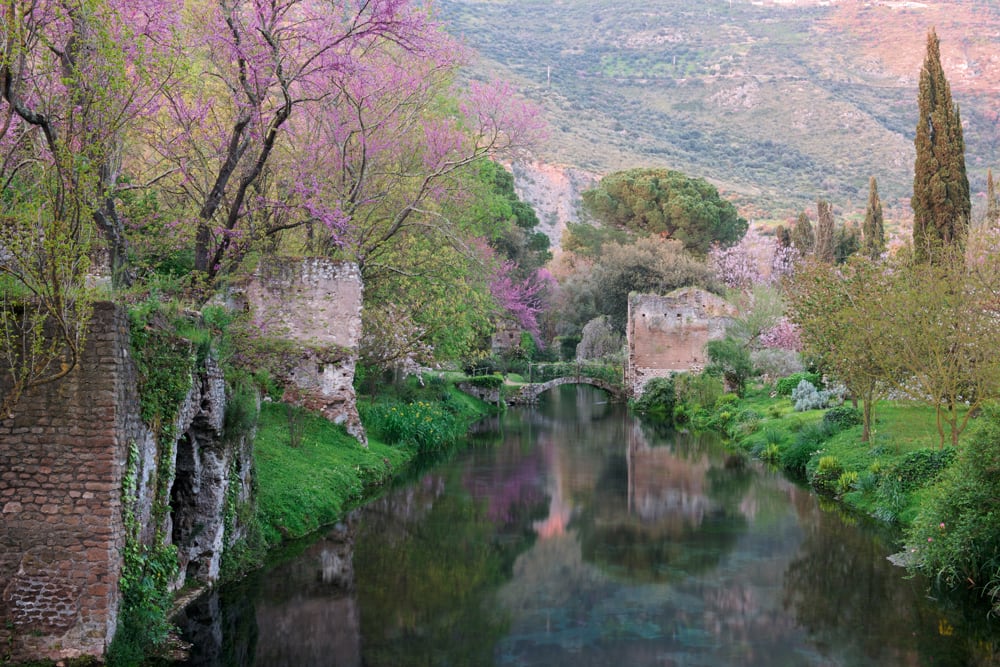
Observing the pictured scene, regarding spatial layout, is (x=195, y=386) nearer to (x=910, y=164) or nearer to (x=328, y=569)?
(x=328, y=569)

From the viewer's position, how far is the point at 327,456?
19625 mm

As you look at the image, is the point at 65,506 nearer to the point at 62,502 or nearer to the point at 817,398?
the point at 62,502

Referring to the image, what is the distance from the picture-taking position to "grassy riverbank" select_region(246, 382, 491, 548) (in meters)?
15.8

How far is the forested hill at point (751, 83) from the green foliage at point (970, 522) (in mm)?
67924

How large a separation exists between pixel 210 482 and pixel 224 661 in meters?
2.70

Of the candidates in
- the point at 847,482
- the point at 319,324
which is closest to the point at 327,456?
the point at 319,324

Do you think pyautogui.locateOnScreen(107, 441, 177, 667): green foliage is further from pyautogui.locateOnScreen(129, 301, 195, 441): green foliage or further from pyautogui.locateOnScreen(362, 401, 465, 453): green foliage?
pyautogui.locateOnScreen(362, 401, 465, 453): green foliage

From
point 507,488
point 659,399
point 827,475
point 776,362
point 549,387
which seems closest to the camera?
point 827,475

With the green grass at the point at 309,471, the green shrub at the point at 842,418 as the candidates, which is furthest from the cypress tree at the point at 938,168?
the green grass at the point at 309,471

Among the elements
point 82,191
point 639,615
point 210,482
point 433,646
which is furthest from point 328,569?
point 82,191

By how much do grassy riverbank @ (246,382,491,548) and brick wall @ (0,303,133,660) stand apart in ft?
18.2

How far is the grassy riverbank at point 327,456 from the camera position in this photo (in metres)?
15.8

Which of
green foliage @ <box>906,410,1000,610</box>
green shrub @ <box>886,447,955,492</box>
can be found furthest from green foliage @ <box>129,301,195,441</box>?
green shrub @ <box>886,447,955,492</box>

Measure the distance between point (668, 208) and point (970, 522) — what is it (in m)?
47.2
